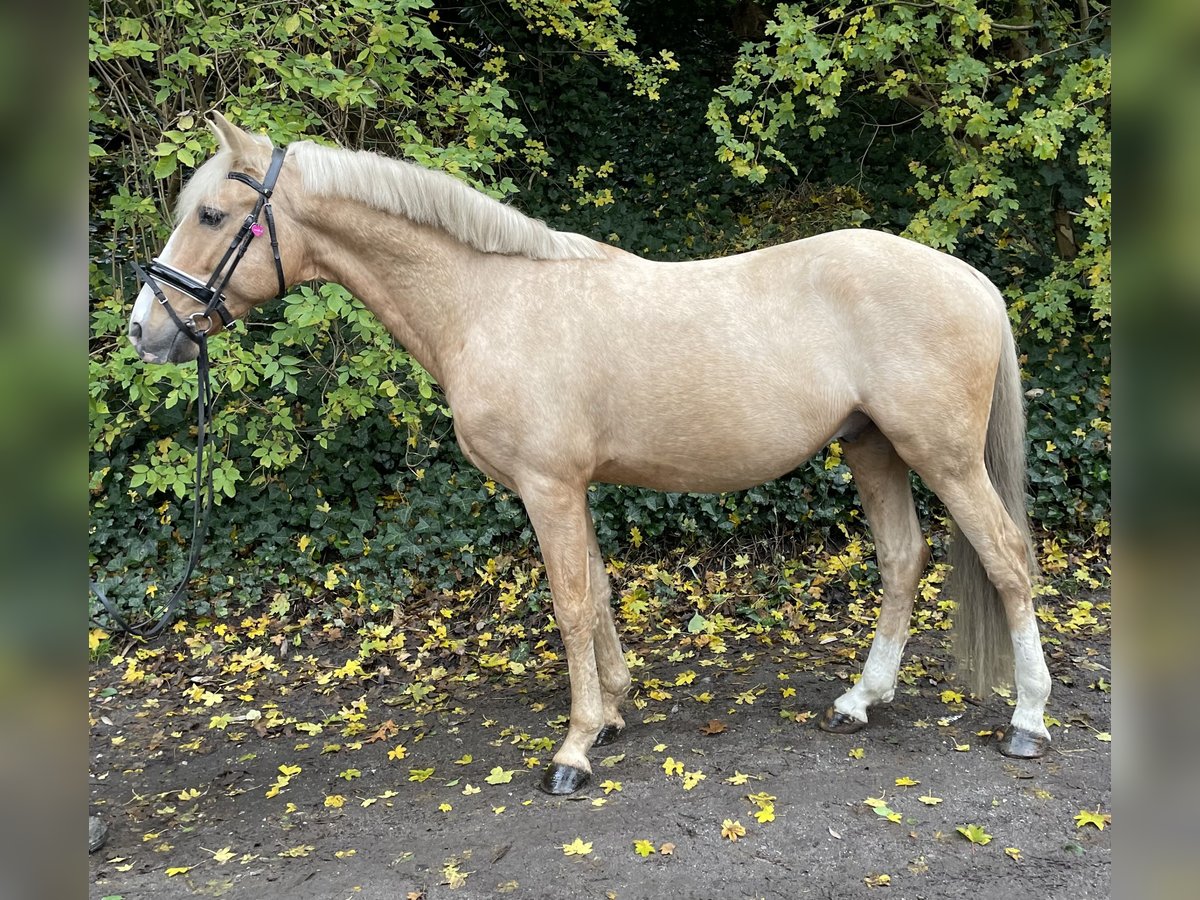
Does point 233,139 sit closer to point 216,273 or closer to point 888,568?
point 216,273

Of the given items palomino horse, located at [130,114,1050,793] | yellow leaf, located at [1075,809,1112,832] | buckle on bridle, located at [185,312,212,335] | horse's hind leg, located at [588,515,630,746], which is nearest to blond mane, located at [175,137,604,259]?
palomino horse, located at [130,114,1050,793]

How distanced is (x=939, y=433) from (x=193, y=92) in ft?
15.1

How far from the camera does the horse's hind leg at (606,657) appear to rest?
3721 millimetres

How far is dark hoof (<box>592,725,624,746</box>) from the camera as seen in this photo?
3723 millimetres

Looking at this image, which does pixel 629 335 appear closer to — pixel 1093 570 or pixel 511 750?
pixel 511 750

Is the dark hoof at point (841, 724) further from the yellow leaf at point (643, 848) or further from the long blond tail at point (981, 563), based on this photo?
the yellow leaf at point (643, 848)

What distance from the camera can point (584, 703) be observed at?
3455mm

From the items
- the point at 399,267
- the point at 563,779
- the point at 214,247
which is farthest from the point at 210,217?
the point at 563,779

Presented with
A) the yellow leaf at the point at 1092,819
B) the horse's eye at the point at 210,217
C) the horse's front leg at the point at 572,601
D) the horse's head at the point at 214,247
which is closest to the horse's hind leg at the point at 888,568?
the yellow leaf at the point at 1092,819

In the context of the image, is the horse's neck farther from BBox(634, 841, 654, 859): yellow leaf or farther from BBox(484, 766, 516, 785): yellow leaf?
BBox(634, 841, 654, 859): yellow leaf

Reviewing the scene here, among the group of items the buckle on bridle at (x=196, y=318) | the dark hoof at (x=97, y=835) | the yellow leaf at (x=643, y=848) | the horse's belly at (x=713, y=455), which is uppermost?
the buckle on bridle at (x=196, y=318)

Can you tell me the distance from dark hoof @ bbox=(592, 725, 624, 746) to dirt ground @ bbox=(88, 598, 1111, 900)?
0.05 m

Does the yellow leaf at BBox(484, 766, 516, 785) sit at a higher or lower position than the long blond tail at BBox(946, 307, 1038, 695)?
lower
